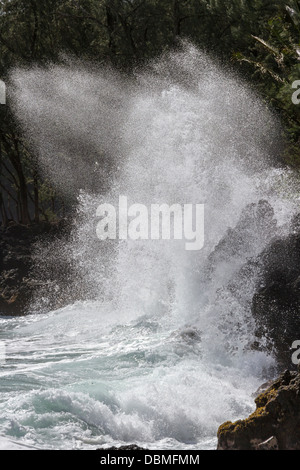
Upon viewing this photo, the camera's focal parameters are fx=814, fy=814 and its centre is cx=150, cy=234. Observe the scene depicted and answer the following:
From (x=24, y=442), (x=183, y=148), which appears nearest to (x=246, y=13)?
(x=183, y=148)

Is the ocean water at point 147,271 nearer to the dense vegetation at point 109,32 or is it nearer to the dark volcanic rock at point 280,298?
the dark volcanic rock at point 280,298

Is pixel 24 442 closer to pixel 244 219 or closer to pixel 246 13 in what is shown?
pixel 244 219

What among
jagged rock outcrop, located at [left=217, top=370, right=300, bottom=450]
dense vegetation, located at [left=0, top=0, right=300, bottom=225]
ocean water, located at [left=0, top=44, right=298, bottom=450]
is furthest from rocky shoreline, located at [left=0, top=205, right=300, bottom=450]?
dense vegetation, located at [left=0, top=0, right=300, bottom=225]

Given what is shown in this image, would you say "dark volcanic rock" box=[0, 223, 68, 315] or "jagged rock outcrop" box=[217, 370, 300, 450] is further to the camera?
"dark volcanic rock" box=[0, 223, 68, 315]

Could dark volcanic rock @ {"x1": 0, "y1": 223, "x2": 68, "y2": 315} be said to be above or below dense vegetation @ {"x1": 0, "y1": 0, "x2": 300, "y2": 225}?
below

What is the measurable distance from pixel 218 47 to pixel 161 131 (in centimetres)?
972

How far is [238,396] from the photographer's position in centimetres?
895

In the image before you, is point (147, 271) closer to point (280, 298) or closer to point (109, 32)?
point (280, 298)

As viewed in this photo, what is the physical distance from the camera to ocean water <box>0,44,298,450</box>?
27.7 ft

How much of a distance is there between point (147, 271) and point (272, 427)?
899 centimetres

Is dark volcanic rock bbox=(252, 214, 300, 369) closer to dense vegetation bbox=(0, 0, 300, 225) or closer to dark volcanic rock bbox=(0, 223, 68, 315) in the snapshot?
dark volcanic rock bbox=(0, 223, 68, 315)

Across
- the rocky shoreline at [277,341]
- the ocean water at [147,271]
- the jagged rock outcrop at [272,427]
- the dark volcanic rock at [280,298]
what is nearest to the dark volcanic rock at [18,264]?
the ocean water at [147,271]

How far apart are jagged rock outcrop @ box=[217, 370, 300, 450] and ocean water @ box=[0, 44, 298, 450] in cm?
83

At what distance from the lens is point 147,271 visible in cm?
1559
